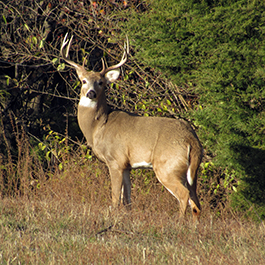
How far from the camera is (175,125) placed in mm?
5828

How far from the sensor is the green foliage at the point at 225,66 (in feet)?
18.2

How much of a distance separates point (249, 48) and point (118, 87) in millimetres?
2915

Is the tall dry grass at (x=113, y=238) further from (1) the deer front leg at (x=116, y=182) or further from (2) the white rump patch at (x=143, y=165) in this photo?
(2) the white rump patch at (x=143, y=165)

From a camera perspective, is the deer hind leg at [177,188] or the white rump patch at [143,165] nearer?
the deer hind leg at [177,188]

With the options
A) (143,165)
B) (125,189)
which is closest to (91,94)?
(143,165)

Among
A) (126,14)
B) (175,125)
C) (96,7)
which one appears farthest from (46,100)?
(175,125)

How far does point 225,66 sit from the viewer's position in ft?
18.5

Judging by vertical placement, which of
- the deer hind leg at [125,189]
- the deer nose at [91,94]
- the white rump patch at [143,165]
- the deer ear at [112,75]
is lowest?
the deer hind leg at [125,189]

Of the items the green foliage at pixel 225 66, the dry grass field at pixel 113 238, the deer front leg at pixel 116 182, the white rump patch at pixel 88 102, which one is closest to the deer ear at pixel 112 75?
the white rump patch at pixel 88 102

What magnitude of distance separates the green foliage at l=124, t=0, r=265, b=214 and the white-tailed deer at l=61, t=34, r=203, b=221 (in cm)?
49

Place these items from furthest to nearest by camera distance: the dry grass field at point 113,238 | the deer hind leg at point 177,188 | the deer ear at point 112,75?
the deer ear at point 112,75
the deer hind leg at point 177,188
the dry grass field at point 113,238

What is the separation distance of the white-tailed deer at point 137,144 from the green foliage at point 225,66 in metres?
0.49

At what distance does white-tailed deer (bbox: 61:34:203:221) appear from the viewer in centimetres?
557

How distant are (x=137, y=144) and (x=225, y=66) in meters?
1.52
